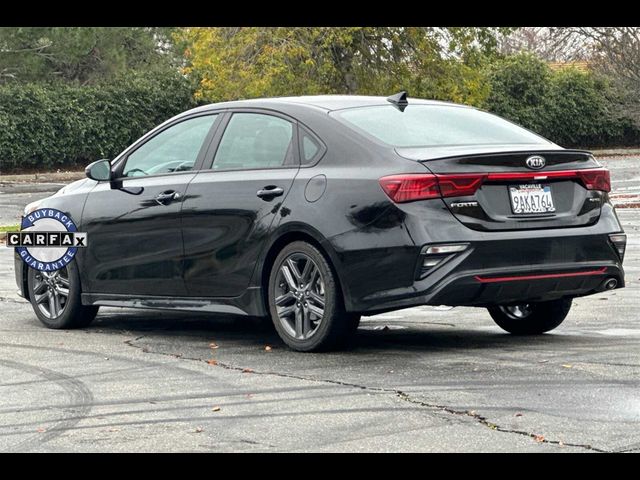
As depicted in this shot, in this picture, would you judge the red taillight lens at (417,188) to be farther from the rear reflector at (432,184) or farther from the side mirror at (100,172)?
the side mirror at (100,172)

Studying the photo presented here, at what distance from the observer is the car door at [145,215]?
32.3 ft

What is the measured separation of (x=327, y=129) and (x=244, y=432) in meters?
3.08

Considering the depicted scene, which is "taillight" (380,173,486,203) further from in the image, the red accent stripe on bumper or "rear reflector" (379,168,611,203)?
the red accent stripe on bumper

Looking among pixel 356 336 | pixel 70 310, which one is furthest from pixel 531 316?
pixel 70 310

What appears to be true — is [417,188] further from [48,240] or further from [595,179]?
[48,240]

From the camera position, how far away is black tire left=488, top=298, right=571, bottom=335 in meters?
9.77

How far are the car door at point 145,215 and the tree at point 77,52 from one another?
110 feet

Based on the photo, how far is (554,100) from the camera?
167ft

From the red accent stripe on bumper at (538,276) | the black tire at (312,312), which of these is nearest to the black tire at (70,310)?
the black tire at (312,312)
